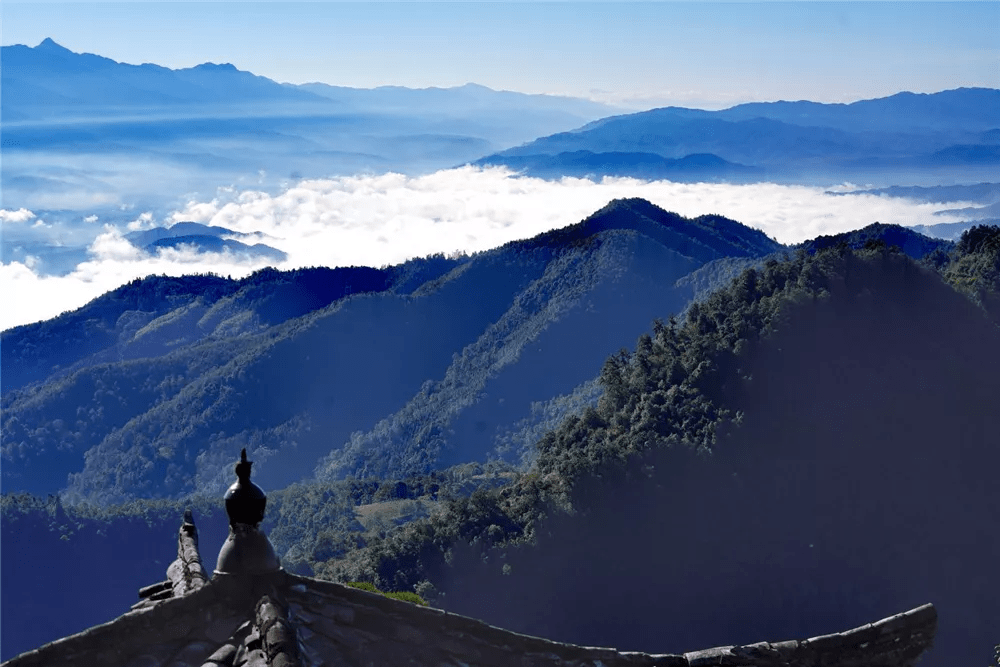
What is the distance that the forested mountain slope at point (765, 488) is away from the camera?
83.1 m

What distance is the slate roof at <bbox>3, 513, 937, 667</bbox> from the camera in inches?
273

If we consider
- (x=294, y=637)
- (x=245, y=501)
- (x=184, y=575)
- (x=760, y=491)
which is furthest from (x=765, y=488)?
(x=294, y=637)

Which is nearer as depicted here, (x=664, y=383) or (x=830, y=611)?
(x=830, y=611)

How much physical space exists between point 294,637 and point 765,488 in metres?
90.9

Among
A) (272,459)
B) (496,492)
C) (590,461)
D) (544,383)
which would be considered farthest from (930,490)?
(272,459)

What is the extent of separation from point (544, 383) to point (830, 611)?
94583mm

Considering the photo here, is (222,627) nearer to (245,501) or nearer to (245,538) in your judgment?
(245,538)

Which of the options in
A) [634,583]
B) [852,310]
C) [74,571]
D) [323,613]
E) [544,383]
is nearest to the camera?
[323,613]

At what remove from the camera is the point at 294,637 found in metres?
6.83

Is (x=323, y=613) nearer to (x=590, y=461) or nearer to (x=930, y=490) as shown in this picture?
(x=590, y=461)

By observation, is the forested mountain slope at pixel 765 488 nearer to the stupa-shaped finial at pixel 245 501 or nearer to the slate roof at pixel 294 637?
the slate roof at pixel 294 637

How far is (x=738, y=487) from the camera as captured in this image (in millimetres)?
92562

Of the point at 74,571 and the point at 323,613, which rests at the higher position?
the point at 323,613

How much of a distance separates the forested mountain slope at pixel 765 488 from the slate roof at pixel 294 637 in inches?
2871
